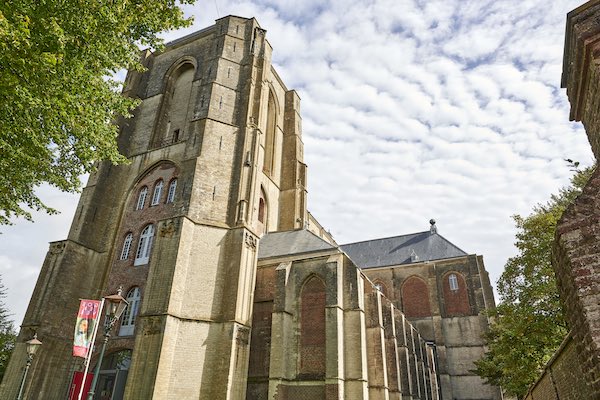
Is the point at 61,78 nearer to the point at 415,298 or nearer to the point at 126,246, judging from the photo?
the point at 126,246

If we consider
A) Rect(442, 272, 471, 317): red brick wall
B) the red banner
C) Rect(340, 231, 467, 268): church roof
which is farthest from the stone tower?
Rect(442, 272, 471, 317): red brick wall

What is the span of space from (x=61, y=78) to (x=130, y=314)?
12714mm

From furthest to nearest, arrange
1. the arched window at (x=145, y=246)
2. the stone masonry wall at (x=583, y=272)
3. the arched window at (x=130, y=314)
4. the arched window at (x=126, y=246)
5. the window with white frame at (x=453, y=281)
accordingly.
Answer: the window with white frame at (x=453, y=281)
the arched window at (x=126, y=246)
the arched window at (x=145, y=246)
the arched window at (x=130, y=314)
the stone masonry wall at (x=583, y=272)

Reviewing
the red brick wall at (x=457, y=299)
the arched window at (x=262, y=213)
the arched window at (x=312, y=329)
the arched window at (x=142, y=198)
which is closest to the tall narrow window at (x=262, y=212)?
the arched window at (x=262, y=213)

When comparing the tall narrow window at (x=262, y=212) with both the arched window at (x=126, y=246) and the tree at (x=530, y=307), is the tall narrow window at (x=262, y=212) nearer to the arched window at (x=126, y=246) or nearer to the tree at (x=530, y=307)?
the arched window at (x=126, y=246)

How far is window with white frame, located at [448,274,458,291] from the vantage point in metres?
31.6

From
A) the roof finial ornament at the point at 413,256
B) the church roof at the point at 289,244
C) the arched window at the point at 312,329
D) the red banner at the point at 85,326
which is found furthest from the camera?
the roof finial ornament at the point at 413,256

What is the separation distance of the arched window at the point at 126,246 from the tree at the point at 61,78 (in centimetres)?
866

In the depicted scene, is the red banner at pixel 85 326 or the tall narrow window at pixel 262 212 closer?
the red banner at pixel 85 326

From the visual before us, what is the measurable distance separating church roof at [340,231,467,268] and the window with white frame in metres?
1.91

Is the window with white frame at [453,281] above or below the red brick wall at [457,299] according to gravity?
above

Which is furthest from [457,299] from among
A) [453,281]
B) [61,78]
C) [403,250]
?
[61,78]

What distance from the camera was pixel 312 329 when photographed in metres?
17.8

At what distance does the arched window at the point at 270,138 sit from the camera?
1022 inches
